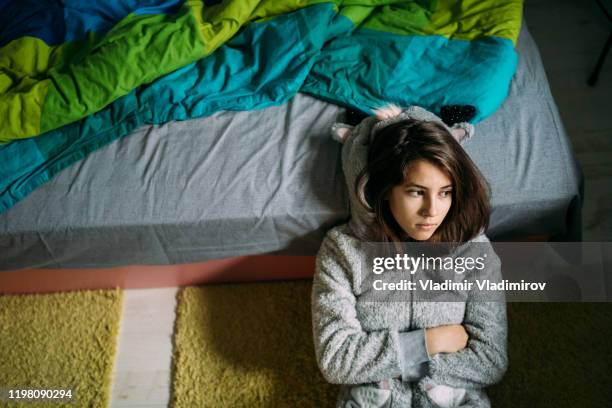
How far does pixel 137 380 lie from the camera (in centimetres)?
130

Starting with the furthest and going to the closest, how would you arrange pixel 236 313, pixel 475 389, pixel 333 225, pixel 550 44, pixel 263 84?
pixel 550 44
pixel 236 313
pixel 263 84
pixel 333 225
pixel 475 389

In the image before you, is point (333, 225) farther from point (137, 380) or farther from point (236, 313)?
point (137, 380)

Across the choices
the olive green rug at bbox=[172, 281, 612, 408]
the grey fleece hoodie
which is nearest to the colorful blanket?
the grey fleece hoodie

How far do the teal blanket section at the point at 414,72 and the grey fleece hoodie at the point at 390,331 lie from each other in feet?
0.44

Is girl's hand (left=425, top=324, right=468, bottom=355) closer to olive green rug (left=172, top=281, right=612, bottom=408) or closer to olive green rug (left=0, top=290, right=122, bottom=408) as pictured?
olive green rug (left=172, top=281, right=612, bottom=408)

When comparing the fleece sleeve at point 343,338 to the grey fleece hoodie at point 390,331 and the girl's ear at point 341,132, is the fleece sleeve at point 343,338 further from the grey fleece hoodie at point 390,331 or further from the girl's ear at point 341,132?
the girl's ear at point 341,132

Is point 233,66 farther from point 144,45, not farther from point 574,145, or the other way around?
point 574,145

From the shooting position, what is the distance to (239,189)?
3.77 feet

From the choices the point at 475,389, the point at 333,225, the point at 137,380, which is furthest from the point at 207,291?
the point at 475,389

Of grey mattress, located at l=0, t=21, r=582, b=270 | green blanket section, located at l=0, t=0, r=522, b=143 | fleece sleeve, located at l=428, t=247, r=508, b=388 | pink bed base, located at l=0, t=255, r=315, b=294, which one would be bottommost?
pink bed base, located at l=0, t=255, r=315, b=294

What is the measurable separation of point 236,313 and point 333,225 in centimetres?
42

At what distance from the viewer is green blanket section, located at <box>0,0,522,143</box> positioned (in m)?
1.18

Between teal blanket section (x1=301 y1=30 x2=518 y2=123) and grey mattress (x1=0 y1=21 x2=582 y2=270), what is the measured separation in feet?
0.16

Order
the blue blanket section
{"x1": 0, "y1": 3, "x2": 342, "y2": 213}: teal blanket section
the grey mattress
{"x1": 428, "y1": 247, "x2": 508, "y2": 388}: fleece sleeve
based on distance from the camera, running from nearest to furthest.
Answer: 1. {"x1": 428, "y1": 247, "x2": 508, "y2": 388}: fleece sleeve
2. the grey mattress
3. {"x1": 0, "y1": 3, "x2": 342, "y2": 213}: teal blanket section
4. the blue blanket section
